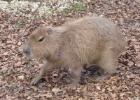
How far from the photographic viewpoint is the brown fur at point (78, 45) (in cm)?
514

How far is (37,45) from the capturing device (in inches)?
200

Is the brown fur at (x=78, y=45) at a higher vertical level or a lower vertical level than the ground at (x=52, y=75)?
higher

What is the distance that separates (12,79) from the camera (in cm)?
570

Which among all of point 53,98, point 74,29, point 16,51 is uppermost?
point 74,29

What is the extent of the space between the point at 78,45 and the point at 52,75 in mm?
802

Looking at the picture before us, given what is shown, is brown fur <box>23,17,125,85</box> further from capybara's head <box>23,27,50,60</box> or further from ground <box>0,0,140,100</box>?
ground <box>0,0,140,100</box>

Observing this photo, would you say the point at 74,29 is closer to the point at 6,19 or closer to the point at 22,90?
the point at 22,90

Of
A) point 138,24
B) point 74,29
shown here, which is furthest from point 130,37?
point 74,29

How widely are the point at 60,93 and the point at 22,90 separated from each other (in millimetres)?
594

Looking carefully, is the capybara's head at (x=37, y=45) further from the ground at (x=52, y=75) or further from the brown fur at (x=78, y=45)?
the ground at (x=52, y=75)

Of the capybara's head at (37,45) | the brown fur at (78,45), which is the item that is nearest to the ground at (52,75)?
the brown fur at (78,45)

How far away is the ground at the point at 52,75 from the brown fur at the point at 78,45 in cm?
22

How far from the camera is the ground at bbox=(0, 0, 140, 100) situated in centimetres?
518

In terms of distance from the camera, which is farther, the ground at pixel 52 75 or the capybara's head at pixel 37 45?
the ground at pixel 52 75
